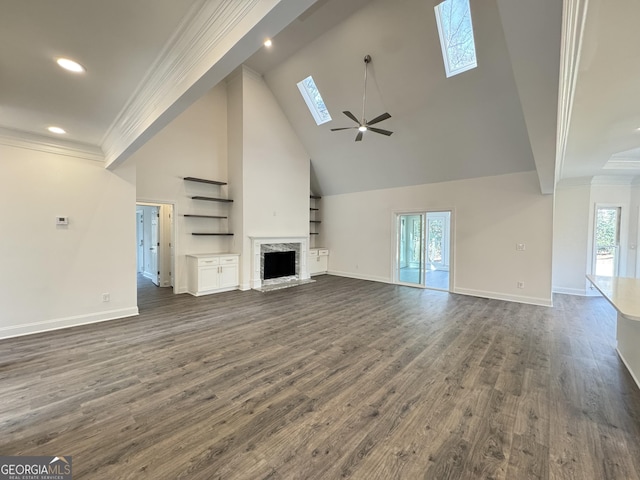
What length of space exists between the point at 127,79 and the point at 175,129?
439cm

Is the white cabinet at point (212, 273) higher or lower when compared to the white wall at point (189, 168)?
lower

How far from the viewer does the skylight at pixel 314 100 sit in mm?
6246

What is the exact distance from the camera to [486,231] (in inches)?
229

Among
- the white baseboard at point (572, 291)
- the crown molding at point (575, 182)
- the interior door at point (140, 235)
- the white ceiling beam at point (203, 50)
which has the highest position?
the crown molding at point (575, 182)

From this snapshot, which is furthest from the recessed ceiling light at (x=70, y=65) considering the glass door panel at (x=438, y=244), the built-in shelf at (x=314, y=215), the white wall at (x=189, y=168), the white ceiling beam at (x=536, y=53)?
the glass door panel at (x=438, y=244)

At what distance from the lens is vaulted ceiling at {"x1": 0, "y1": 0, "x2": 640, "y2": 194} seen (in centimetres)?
161

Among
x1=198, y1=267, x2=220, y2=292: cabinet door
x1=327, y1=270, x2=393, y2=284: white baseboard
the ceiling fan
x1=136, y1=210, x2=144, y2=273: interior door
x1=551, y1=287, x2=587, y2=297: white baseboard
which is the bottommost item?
x1=551, y1=287, x2=587, y2=297: white baseboard

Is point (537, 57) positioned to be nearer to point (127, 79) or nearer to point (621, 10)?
point (621, 10)

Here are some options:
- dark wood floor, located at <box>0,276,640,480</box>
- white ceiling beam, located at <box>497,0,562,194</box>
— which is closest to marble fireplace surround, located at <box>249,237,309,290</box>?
dark wood floor, located at <box>0,276,640,480</box>

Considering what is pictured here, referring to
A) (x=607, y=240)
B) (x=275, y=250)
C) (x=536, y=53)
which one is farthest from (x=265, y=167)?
(x=607, y=240)

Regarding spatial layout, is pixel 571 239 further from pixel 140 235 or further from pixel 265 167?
pixel 140 235

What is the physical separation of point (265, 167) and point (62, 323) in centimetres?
485

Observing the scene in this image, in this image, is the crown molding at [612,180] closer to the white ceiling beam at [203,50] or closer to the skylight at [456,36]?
the skylight at [456,36]

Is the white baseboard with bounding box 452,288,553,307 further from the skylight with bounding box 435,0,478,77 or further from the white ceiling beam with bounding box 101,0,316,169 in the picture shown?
the white ceiling beam with bounding box 101,0,316,169
